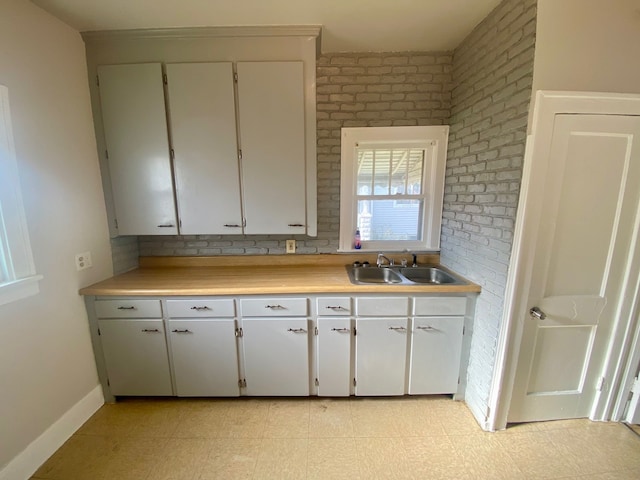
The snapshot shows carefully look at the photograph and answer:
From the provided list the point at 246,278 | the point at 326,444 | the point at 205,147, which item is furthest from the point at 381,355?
the point at 205,147

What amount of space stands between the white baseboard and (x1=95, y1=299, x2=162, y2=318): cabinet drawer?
23.1 inches

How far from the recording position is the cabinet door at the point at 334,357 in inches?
68.4

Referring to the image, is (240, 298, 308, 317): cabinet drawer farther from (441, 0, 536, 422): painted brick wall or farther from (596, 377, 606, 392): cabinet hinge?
(596, 377, 606, 392): cabinet hinge

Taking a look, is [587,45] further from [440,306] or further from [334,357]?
[334,357]

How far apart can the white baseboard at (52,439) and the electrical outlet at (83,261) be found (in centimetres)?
87

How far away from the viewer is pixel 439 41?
1.83 m

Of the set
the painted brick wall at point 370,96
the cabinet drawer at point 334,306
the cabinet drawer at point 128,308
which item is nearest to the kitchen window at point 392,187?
the painted brick wall at point 370,96

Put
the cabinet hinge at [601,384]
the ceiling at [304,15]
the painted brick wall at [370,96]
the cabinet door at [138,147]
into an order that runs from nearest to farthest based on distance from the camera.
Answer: the ceiling at [304,15]
the cabinet hinge at [601,384]
the cabinet door at [138,147]
the painted brick wall at [370,96]

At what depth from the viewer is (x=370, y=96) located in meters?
2.02

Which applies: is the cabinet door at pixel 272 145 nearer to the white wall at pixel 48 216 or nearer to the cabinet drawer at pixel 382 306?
the cabinet drawer at pixel 382 306

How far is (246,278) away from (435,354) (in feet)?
4.84

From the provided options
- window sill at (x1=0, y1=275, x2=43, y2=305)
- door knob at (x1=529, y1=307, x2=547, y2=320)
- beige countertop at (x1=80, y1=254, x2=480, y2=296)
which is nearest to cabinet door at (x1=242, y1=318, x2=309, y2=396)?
beige countertop at (x1=80, y1=254, x2=480, y2=296)

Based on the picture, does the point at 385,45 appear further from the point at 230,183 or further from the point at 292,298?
the point at 292,298

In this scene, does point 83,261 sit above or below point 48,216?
below
